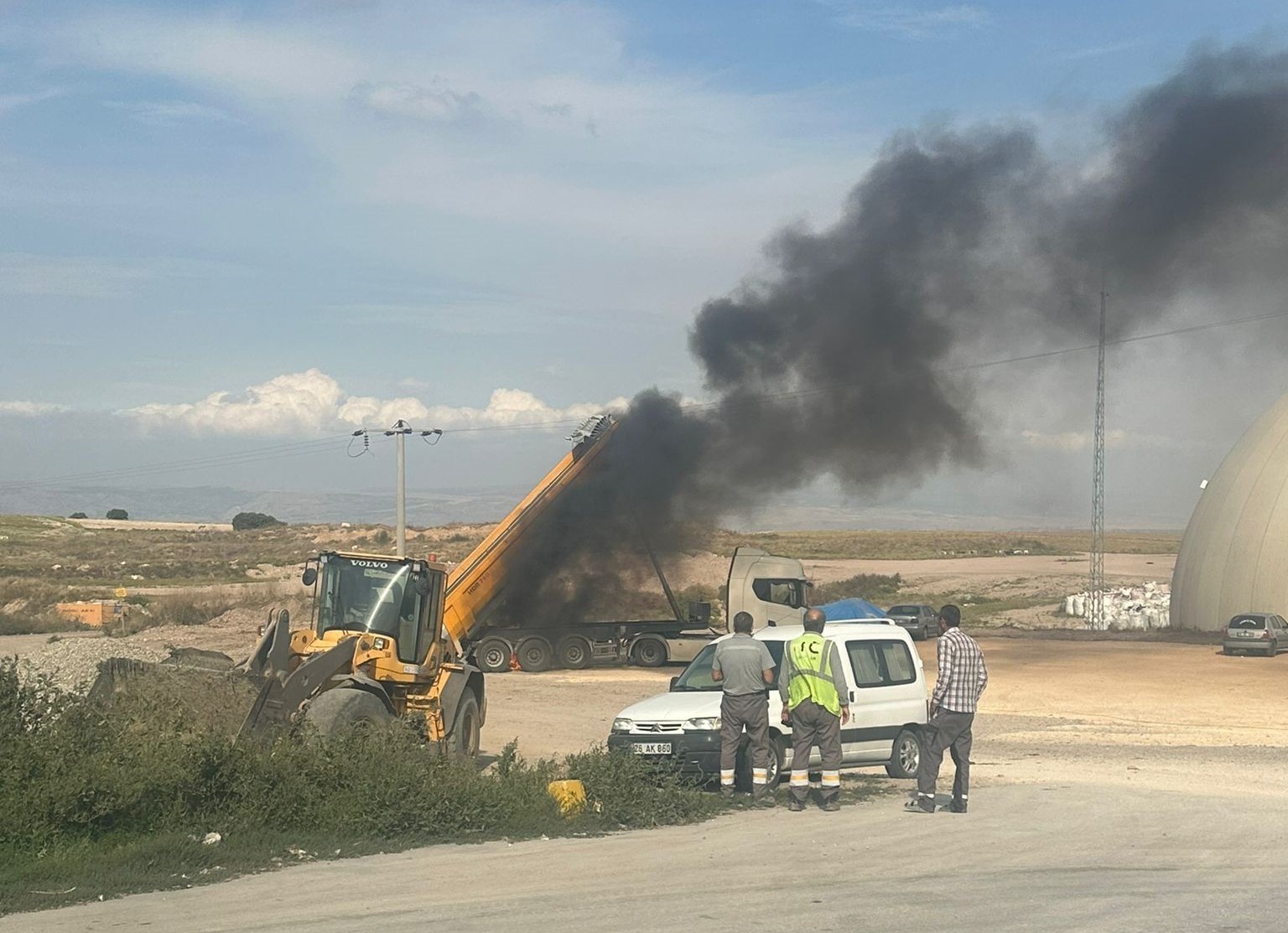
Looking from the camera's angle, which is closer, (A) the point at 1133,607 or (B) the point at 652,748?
(B) the point at 652,748

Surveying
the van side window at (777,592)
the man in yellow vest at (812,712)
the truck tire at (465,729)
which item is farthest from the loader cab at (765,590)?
the man in yellow vest at (812,712)

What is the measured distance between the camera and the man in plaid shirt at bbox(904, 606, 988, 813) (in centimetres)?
1346

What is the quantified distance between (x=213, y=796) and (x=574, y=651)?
25425mm

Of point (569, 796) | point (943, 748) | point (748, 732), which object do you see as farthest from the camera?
point (748, 732)

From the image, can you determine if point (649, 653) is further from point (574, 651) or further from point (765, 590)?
point (765, 590)

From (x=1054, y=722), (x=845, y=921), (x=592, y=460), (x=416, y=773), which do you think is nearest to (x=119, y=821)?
(x=416, y=773)

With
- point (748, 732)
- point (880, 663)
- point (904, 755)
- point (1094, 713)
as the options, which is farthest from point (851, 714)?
point (1094, 713)

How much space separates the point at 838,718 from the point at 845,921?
17.0 ft

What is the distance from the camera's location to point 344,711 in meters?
13.7

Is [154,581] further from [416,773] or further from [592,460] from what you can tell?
[416,773]

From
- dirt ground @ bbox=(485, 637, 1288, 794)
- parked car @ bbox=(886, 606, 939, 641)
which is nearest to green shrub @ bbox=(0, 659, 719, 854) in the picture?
dirt ground @ bbox=(485, 637, 1288, 794)

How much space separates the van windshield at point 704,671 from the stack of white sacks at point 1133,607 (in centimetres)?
4043

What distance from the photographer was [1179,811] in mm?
14039

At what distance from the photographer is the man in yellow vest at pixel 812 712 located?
1364cm
